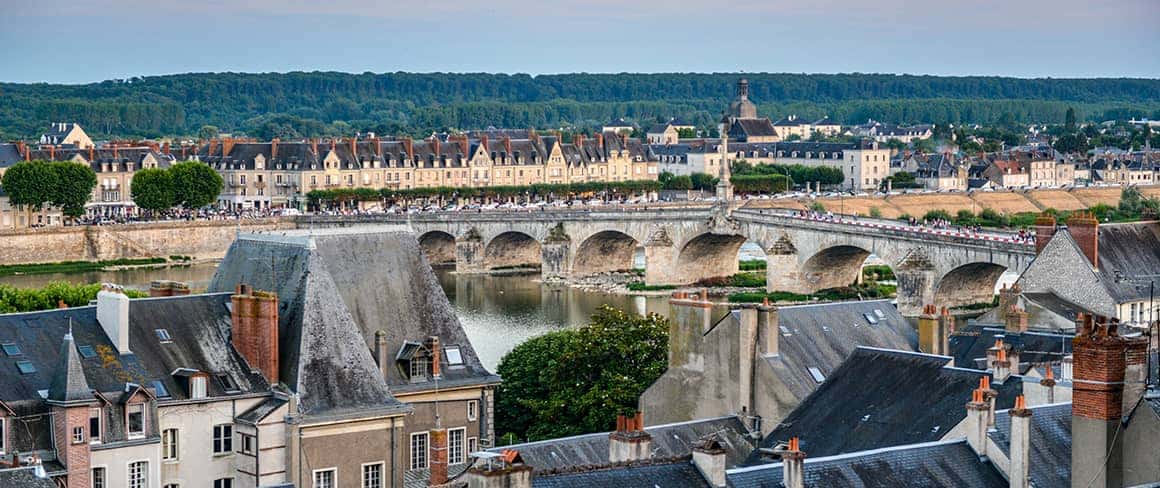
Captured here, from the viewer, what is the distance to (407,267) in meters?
25.3

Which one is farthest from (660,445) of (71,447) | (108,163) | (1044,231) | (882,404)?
(108,163)

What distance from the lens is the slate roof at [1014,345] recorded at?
2586 cm

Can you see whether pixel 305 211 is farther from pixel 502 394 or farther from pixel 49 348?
pixel 49 348

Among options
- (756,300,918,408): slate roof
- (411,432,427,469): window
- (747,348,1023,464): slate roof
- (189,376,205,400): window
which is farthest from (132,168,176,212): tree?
(747,348,1023,464): slate roof

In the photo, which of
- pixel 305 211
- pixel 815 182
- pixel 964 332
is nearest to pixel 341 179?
pixel 305 211

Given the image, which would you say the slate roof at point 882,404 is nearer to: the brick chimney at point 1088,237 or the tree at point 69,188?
the brick chimney at point 1088,237

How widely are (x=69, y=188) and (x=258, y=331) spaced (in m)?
61.2

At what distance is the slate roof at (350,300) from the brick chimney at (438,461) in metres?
4.08

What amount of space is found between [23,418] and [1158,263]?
2518 centimetres

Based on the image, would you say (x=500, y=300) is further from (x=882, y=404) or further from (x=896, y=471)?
(x=896, y=471)

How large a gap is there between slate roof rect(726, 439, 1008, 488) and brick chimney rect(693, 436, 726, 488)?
0.19 m

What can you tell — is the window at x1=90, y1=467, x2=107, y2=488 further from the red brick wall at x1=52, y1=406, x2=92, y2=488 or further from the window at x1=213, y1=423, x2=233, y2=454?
the window at x1=213, y1=423, x2=233, y2=454

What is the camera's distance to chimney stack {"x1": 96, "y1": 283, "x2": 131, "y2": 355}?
2211 cm

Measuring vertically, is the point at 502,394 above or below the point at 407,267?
below
